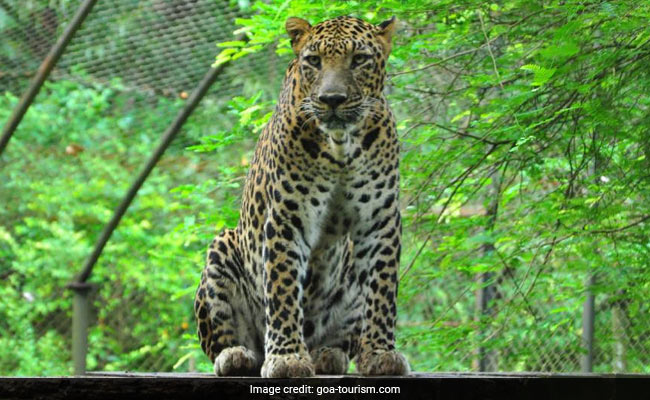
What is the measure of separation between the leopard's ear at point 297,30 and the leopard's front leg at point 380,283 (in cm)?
72

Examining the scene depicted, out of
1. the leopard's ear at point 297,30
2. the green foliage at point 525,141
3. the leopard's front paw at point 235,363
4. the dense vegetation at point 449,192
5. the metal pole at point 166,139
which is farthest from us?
the metal pole at point 166,139

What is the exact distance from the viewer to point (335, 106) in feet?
11.4

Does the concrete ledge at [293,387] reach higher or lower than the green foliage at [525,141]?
lower

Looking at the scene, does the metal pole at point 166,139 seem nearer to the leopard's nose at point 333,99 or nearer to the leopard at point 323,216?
the leopard at point 323,216

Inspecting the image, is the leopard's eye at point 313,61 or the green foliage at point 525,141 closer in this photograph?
the leopard's eye at point 313,61

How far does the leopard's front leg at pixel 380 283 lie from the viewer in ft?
12.6

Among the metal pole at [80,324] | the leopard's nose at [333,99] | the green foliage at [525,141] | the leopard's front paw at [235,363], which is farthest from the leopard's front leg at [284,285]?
the metal pole at [80,324]

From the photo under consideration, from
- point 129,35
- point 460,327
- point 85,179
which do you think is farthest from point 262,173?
point 85,179

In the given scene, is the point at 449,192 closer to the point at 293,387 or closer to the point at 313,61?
the point at 313,61

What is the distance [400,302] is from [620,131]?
1976mm

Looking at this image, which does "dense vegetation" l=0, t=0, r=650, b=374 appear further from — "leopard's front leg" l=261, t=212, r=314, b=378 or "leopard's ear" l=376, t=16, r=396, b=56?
"leopard's front leg" l=261, t=212, r=314, b=378

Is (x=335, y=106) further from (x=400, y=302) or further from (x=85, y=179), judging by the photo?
(x=85, y=179)

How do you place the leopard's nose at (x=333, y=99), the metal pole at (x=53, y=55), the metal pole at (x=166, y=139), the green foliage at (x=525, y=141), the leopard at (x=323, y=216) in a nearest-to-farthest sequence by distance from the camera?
1. the leopard's nose at (x=333, y=99)
2. the leopard at (x=323, y=216)
3. the green foliage at (x=525, y=141)
4. the metal pole at (x=53, y=55)
5. the metal pole at (x=166, y=139)

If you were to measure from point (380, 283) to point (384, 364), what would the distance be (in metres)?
0.35
